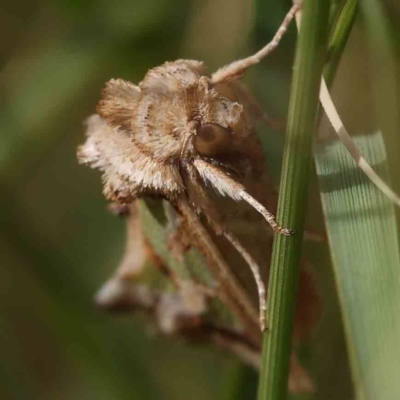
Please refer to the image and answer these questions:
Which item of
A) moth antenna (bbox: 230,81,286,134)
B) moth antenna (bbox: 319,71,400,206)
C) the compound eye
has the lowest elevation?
moth antenna (bbox: 319,71,400,206)

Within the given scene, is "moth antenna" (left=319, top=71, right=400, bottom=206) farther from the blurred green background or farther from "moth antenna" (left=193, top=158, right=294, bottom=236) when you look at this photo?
the blurred green background

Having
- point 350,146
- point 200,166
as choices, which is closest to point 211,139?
point 200,166

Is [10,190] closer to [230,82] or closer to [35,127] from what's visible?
[35,127]

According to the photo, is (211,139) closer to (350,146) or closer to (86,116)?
(350,146)

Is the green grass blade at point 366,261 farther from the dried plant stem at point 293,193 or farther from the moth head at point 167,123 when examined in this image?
the moth head at point 167,123

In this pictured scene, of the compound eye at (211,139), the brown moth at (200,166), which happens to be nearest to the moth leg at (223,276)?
the brown moth at (200,166)

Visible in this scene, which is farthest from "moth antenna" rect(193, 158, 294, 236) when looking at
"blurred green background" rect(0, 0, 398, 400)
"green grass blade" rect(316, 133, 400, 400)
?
"blurred green background" rect(0, 0, 398, 400)
